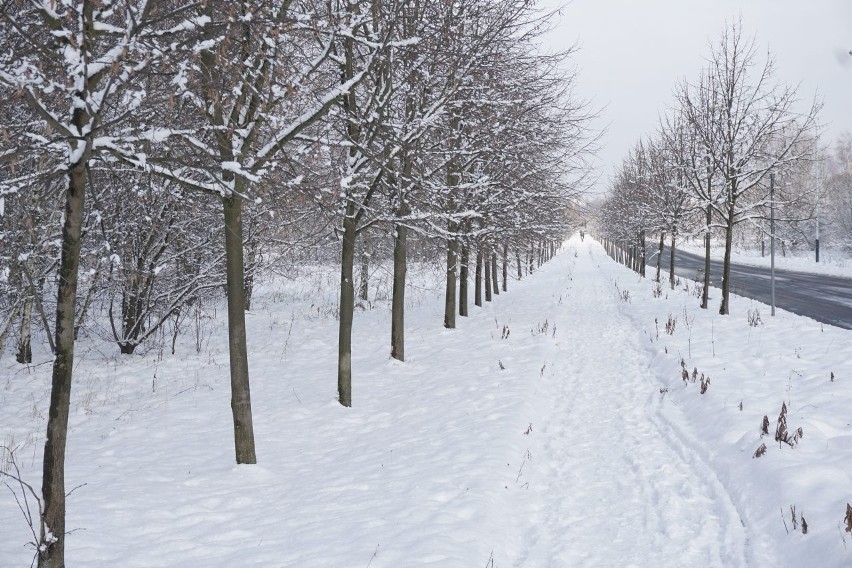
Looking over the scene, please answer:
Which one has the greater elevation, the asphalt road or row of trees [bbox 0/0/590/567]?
row of trees [bbox 0/0/590/567]

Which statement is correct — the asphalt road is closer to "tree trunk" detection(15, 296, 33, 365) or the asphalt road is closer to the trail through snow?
the trail through snow

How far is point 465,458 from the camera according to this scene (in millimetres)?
5680

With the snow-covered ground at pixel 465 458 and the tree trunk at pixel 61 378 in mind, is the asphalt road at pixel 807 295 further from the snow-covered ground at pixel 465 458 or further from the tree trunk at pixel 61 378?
the tree trunk at pixel 61 378

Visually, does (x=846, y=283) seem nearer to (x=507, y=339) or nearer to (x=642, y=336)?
(x=642, y=336)

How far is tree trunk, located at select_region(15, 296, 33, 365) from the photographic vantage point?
9.78 meters

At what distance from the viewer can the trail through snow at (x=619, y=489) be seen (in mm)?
4008

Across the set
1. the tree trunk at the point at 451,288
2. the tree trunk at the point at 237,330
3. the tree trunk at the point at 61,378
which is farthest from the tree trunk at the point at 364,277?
the tree trunk at the point at 61,378

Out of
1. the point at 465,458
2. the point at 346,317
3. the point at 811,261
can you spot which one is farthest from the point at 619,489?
the point at 811,261

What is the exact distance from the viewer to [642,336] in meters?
12.8

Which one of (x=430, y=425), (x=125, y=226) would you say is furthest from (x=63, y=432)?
(x=125, y=226)

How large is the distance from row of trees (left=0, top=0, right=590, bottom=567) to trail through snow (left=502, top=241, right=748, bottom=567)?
3.31 metres

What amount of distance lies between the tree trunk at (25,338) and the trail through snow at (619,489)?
967 centimetres

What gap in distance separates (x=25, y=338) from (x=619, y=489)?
11.1 m

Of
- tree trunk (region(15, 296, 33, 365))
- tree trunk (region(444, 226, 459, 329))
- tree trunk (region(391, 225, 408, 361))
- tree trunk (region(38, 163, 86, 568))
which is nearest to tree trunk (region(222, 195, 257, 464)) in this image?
tree trunk (region(38, 163, 86, 568))
